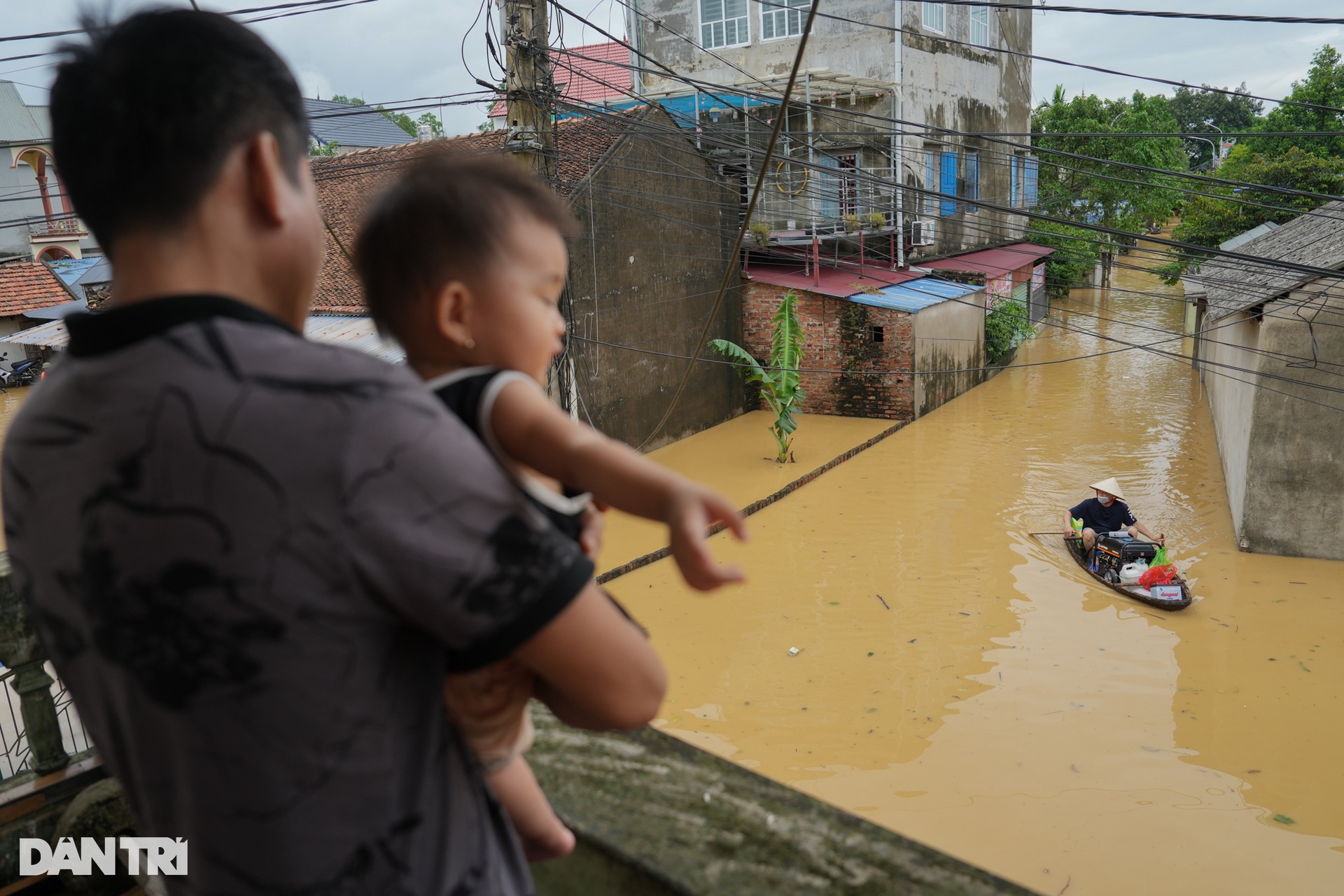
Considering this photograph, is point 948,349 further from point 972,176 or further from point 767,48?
point 972,176

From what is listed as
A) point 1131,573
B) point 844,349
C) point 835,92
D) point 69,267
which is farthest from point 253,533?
point 69,267

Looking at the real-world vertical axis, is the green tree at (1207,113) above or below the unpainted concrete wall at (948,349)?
above

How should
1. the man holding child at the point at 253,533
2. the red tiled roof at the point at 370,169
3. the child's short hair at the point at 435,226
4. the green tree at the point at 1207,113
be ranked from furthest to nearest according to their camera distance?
the green tree at the point at 1207,113
the red tiled roof at the point at 370,169
the child's short hair at the point at 435,226
the man holding child at the point at 253,533

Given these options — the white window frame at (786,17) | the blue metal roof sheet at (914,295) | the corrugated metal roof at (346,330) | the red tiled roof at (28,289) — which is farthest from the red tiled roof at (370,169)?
the red tiled roof at (28,289)

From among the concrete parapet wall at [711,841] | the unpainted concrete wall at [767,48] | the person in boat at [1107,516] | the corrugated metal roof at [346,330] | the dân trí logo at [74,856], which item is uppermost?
the unpainted concrete wall at [767,48]

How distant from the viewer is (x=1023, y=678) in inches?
312

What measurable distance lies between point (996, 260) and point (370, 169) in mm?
15351

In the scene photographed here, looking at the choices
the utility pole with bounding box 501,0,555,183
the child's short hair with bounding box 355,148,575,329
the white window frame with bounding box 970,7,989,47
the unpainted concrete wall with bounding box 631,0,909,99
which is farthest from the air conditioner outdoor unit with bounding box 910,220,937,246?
the child's short hair with bounding box 355,148,575,329

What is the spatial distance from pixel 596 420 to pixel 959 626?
6.49 metres

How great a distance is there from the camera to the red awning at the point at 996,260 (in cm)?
2055

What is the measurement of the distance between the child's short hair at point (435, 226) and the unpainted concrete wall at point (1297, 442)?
10.5m

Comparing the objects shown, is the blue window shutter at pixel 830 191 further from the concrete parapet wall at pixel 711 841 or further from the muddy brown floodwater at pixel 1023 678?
the concrete parapet wall at pixel 711 841

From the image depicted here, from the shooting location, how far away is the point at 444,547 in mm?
728

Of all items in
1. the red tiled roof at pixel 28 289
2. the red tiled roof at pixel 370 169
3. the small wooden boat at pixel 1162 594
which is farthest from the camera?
the red tiled roof at pixel 28 289
